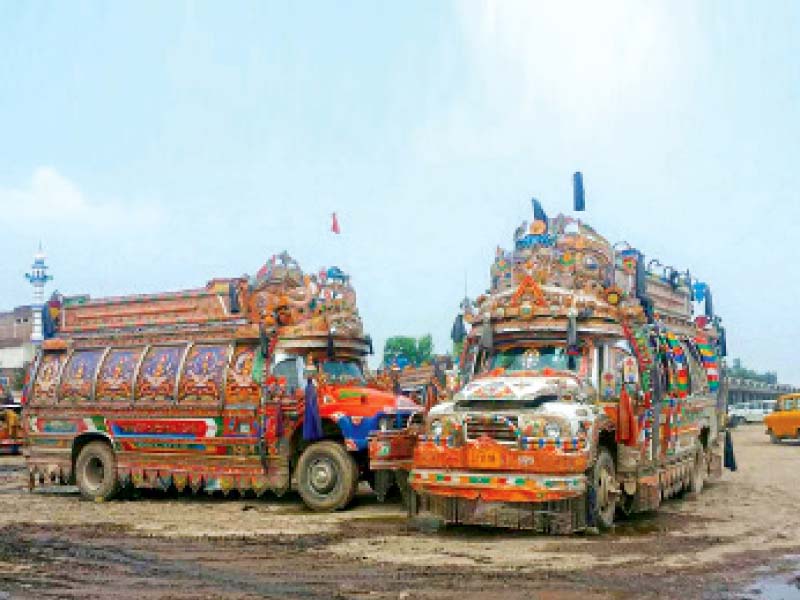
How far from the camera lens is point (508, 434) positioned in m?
9.91

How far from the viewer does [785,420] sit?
29.7m

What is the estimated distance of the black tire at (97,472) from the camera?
50.6 ft

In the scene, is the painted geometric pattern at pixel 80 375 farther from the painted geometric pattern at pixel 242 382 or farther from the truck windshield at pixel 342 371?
the truck windshield at pixel 342 371

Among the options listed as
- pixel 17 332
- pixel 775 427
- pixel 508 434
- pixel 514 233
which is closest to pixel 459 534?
pixel 508 434

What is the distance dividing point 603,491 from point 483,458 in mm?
1583

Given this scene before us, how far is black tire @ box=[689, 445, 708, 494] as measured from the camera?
14836mm

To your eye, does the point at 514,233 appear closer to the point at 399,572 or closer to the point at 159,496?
the point at 399,572

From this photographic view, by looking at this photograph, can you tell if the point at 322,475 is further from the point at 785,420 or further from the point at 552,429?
the point at 785,420

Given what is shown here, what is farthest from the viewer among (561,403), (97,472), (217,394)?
(97,472)

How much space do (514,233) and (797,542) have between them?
5.84m

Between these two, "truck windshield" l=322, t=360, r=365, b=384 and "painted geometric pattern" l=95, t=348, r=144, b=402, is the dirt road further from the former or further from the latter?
"painted geometric pattern" l=95, t=348, r=144, b=402

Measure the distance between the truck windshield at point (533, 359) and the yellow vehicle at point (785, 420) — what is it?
21110 millimetres

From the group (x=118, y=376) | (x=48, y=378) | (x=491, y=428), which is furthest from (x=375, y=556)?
(x=48, y=378)

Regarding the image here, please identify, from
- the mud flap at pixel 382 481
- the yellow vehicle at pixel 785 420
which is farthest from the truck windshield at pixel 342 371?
the yellow vehicle at pixel 785 420
